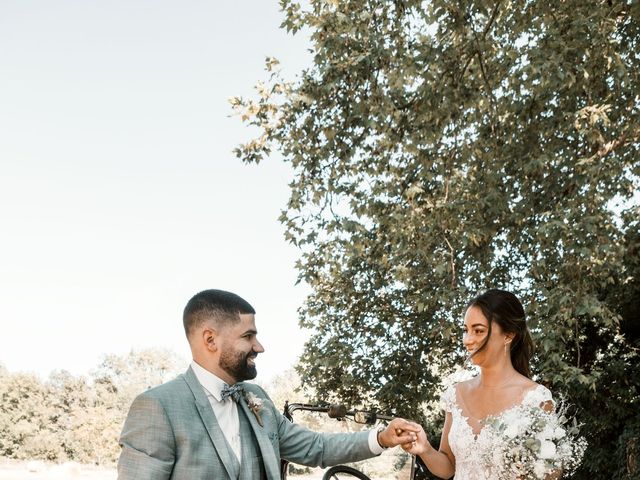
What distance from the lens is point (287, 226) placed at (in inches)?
301

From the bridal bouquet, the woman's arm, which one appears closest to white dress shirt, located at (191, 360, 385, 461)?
the woman's arm

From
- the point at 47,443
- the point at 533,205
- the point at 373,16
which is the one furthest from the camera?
the point at 47,443

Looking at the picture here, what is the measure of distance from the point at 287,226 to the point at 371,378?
3.95m

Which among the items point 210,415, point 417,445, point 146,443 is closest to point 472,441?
point 417,445

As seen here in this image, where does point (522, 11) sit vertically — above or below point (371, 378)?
above

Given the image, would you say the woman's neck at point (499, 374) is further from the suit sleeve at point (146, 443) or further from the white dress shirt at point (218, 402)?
the suit sleeve at point (146, 443)

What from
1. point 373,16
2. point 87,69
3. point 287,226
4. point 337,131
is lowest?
point 287,226

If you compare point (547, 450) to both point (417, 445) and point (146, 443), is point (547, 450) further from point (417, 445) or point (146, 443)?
point (146, 443)

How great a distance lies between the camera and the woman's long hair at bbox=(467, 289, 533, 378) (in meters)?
3.72

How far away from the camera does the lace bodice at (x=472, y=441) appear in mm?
3502

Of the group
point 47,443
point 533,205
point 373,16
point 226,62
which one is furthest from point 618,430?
point 47,443

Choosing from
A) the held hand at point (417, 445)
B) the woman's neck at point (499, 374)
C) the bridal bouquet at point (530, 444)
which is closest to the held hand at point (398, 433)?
the held hand at point (417, 445)

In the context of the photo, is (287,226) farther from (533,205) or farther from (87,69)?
(87,69)

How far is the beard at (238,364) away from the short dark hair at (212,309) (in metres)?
0.15
